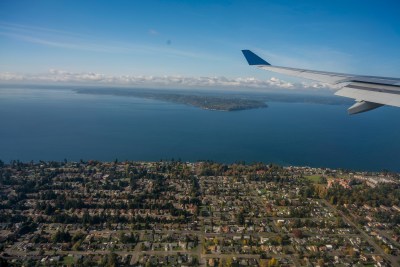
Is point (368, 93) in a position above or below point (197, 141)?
above

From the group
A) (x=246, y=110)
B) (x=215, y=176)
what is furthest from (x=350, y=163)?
(x=246, y=110)

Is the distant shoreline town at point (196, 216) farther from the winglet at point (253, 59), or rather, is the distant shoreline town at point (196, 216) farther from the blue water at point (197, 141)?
the winglet at point (253, 59)

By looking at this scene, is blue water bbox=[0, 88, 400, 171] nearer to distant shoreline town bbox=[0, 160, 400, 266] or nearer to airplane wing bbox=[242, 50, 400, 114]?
distant shoreline town bbox=[0, 160, 400, 266]

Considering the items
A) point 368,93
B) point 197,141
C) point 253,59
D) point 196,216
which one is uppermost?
point 253,59

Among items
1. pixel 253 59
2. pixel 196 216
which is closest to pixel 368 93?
pixel 253 59

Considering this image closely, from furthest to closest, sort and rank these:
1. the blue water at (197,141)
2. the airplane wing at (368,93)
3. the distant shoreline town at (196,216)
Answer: the blue water at (197,141)
the distant shoreline town at (196,216)
the airplane wing at (368,93)

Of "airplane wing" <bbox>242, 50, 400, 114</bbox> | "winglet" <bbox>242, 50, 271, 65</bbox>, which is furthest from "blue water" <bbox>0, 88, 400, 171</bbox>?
"airplane wing" <bbox>242, 50, 400, 114</bbox>

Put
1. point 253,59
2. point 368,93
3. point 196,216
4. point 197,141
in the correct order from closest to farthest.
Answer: point 368,93, point 253,59, point 196,216, point 197,141

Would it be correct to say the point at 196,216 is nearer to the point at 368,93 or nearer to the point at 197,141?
the point at 368,93

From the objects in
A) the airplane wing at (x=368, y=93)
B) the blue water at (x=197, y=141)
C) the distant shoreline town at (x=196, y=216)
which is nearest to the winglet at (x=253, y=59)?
the airplane wing at (x=368, y=93)

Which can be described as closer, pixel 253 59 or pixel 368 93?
pixel 368 93

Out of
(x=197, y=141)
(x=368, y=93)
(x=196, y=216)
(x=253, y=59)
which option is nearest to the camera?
(x=368, y=93)
